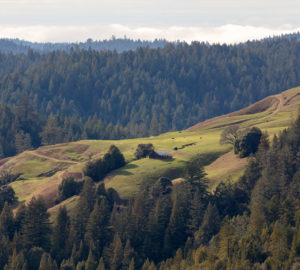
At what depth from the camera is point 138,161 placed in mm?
146250

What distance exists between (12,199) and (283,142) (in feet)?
215

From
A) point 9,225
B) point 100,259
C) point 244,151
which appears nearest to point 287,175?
point 244,151

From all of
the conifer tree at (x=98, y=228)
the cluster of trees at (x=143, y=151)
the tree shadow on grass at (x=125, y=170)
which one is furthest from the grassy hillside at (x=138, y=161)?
the conifer tree at (x=98, y=228)

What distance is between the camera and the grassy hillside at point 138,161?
437ft

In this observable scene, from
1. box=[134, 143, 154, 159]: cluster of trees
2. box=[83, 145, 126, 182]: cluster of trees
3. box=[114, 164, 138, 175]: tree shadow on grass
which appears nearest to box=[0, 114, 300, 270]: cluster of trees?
box=[114, 164, 138, 175]: tree shadow on grass

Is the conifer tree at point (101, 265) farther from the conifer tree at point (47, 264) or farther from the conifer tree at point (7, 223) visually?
the conifer tree at point (7, 223)

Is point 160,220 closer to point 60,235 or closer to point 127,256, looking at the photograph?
point 127,256

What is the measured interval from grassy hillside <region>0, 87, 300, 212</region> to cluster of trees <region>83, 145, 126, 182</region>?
7.62 ft

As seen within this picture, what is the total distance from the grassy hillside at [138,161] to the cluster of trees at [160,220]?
819cm

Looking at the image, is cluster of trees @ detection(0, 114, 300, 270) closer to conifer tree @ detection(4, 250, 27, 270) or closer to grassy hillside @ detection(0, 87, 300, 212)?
conifer tree @ detection(4, 250, 27, 270)

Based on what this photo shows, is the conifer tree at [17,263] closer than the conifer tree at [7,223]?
Yes

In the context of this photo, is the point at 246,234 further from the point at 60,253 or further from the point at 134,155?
the point at 134,155

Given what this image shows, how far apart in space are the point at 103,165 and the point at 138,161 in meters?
9.52

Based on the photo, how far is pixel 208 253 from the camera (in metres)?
90.1
